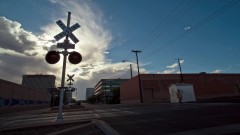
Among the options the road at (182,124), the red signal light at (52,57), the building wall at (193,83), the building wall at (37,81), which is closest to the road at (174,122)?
the road at (182,124)

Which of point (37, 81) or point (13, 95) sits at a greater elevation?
point (37, 81)

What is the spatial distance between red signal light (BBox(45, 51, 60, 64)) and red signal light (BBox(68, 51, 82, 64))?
1.64ft

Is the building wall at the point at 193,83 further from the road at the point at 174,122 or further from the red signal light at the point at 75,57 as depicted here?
the red signal light at the point at 75,57

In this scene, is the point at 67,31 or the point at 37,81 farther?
the point at 37,81

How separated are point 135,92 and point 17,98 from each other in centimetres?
3296

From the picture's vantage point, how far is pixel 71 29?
8.48 m

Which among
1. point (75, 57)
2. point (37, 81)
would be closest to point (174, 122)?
point (75, 57)

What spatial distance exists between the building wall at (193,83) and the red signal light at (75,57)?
4680 centimetres

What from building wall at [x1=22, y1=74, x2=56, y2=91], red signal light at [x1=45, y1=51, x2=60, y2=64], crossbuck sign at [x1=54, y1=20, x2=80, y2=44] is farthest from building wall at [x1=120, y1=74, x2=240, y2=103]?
building wall at [x1=22, y1=74, x2=56, y2=91]

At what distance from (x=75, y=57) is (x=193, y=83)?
56583mm

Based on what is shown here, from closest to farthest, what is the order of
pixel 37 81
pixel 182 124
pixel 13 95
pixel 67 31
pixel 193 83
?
pixel 182 124 → pixel 67 31 → pixel 13 95 → pixel 193 83 → pixel 37 81

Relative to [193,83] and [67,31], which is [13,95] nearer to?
[67,31]

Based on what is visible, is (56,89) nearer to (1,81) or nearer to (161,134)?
(161,134)

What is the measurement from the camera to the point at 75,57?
7977 millimetres
